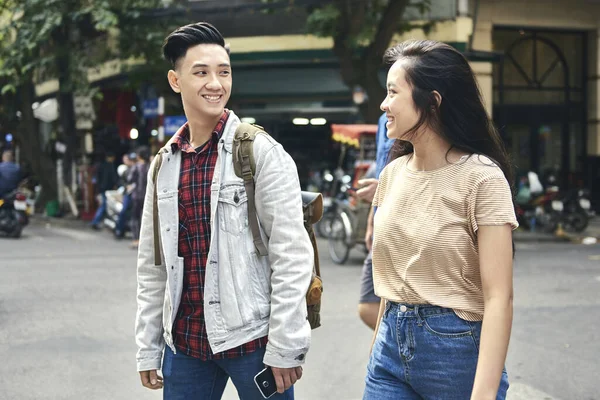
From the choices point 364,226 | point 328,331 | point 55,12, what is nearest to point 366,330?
point 328,331

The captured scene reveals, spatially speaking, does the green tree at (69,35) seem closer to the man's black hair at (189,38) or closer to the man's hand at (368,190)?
the man's hand at (368,190)

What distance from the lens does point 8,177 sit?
16562 mm

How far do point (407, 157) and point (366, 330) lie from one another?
4.75 meters

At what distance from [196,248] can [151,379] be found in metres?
0.53

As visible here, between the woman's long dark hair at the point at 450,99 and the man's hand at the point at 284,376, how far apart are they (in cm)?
82

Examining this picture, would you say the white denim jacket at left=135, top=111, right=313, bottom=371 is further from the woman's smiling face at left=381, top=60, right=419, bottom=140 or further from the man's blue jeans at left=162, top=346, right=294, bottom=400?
the woman's smiling face at left=381, top=60, right=419, bottom=140

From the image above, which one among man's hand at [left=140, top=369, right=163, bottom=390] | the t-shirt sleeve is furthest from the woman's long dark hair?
man's hand at [left=140, top=369, right=163, bottom=390]

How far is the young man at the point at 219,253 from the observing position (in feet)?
8.87

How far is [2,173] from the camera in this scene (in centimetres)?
1642

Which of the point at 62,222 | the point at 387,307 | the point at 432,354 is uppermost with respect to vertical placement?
the point at 387,307

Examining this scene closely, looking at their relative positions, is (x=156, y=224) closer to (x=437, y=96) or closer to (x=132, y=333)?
(x=437, y=96)

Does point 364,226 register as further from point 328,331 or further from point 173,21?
point 173,21

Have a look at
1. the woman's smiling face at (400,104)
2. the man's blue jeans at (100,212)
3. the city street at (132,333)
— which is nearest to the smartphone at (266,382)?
the woman's smiling face at (400,104)

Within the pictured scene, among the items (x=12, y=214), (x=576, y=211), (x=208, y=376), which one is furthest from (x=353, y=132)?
(x=208, y=376)
